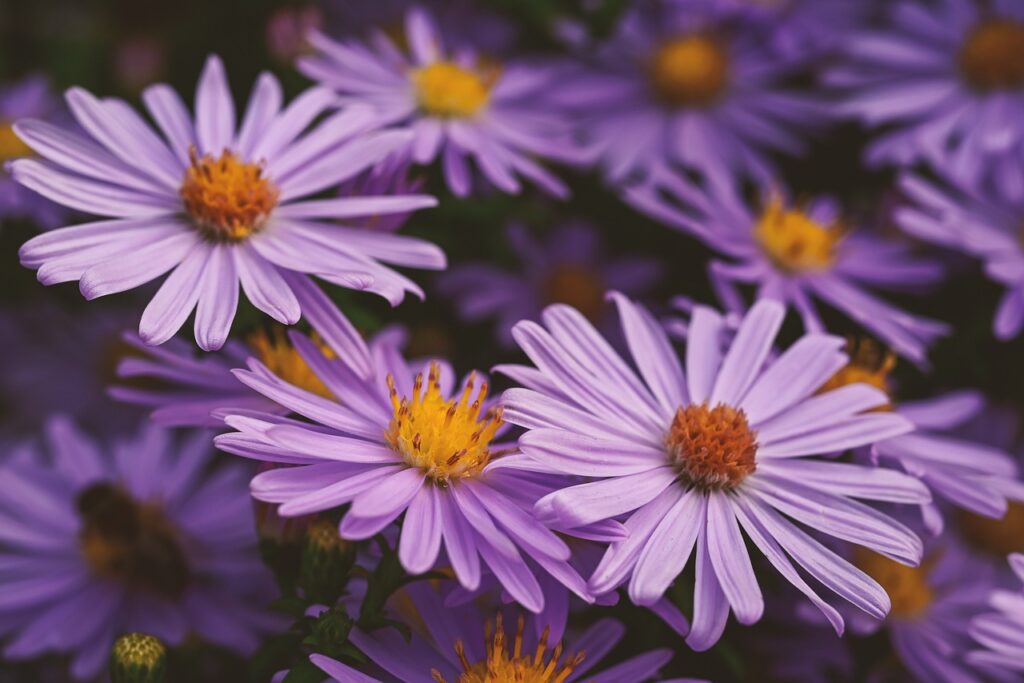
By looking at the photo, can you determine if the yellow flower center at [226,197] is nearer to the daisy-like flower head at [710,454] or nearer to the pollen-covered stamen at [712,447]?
the daisy-like flower head at [710,454]

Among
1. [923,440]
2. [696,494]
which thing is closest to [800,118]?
[923,440]

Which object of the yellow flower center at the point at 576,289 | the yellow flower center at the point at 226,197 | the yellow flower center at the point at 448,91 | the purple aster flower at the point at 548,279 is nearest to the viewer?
the yellow flower center at the point at 226,197

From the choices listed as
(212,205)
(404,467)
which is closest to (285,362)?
(212,205)

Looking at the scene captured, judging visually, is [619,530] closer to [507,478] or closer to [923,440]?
[507,478]

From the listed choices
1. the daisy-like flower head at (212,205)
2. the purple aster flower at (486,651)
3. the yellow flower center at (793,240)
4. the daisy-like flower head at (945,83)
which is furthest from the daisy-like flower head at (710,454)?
the daisy-like flower head at (945,83)

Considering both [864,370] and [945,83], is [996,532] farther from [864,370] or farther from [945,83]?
[945,83]
